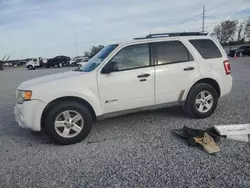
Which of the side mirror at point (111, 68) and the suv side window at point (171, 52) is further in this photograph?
the suv side window at point (171, 52)

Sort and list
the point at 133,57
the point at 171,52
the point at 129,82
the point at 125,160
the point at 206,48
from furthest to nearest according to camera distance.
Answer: the point at 206,48, the point at 171,52, the point at 133,57, the point at 129,82, the point at 125,160

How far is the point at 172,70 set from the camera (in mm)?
4902

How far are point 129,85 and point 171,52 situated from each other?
4.12ft

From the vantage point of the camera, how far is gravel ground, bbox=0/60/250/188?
2975mm

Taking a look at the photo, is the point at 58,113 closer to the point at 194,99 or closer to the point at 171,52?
the point at 171,52

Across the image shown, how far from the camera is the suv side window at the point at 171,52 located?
4934 mm

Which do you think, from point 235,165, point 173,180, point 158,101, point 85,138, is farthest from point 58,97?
point 235,165

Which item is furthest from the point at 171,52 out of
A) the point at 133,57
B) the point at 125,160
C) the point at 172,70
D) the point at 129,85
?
the point at 125,160

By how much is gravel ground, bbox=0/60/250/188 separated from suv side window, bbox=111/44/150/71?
1313 mm

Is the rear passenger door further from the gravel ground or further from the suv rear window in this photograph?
the gravel ground

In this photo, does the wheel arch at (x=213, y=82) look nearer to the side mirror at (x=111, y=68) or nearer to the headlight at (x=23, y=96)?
the side mirror at (x=111, y=68)

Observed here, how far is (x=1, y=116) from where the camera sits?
6434 mm

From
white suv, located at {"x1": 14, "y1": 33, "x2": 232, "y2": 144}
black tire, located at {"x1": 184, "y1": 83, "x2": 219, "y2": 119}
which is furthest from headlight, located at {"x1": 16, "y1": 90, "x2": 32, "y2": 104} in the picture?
black tire, located at {"x1": 184, "y1": 83, "x2": 219, "y2": 119}

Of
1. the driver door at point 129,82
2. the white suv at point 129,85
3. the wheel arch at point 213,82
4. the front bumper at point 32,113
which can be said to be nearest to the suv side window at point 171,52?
the white suv at point 129,85
